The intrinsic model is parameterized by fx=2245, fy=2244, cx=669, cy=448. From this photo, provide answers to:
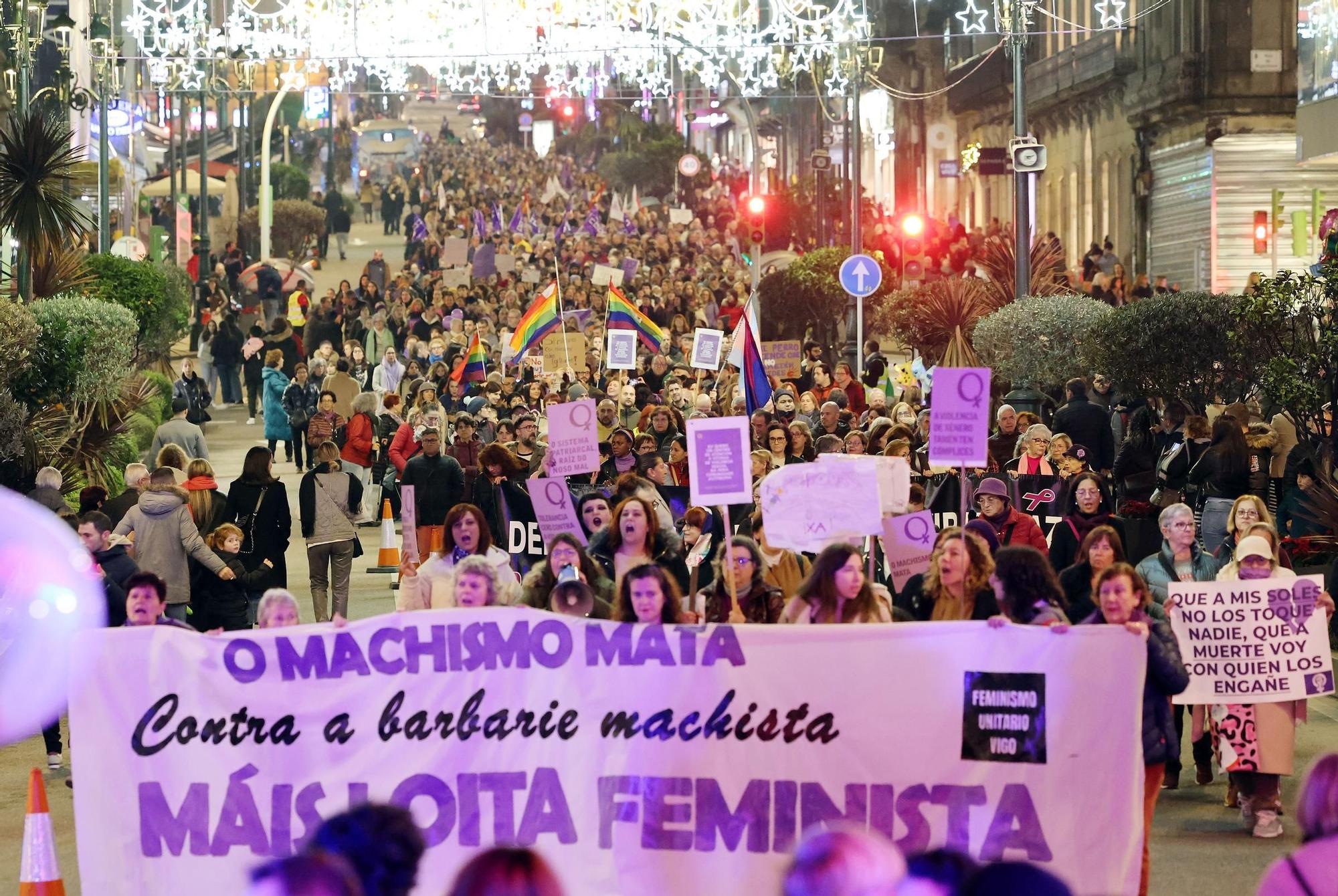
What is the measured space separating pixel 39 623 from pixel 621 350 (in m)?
12.1

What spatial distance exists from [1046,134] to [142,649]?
45.1 m

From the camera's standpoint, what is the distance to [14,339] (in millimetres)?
17984

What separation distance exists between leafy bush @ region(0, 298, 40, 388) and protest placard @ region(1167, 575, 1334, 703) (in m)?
11.1

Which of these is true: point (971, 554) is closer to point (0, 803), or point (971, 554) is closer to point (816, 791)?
point (816, 791)

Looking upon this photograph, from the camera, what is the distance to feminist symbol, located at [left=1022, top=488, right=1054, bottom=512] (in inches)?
563

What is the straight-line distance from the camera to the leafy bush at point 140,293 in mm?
28297

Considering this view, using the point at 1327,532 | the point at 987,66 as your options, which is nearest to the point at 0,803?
the point at 1327,532

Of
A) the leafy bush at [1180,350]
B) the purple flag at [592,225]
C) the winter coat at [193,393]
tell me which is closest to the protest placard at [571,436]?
the leafy bush at [1180,350]

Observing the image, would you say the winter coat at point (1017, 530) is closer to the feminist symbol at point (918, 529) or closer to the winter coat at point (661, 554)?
the feminist symbol at point (918, 529)

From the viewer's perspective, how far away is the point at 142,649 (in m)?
8.16

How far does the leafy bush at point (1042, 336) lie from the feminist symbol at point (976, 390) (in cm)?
1292

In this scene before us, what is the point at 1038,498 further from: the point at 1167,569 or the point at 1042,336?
the point at 1042,336

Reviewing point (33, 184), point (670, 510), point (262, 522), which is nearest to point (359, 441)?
point (33, 184)

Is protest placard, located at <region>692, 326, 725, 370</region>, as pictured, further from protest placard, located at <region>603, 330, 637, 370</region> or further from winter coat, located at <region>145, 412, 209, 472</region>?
winter coat, located at <region>145, 412, 209, 472</region>
